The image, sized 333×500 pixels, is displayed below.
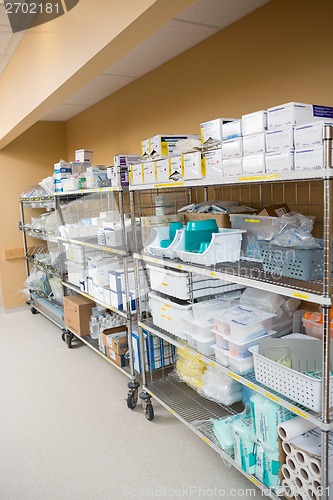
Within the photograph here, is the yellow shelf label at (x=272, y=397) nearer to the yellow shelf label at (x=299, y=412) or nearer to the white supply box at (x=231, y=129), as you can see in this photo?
the yellow shelf label at (x=299, y=412)

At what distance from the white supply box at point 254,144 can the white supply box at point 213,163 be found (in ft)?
0.62

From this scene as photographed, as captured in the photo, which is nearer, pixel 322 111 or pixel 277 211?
pixel 322 111

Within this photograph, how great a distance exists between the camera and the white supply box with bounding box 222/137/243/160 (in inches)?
74.9

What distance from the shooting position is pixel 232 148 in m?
1.95

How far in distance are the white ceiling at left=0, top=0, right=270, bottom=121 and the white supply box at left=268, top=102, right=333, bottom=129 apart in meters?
1.05

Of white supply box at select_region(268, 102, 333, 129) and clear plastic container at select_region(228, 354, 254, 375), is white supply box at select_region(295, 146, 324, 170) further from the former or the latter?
clear plastic container at select_region(228, 354, 254, 375)

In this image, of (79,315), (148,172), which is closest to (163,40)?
(148,172)

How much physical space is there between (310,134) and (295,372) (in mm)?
980

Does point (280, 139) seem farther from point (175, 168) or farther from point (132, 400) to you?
point (132, 400)

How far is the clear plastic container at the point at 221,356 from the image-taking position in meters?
2.21

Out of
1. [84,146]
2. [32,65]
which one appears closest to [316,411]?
[32,65]

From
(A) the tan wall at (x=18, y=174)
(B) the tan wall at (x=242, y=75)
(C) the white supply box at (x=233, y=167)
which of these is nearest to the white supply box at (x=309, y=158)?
(C) the white supply box at (x=233, y=167)

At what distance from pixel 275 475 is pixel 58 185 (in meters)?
3.44

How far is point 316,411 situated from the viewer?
1691 millimetres
